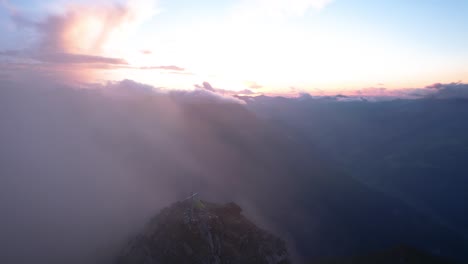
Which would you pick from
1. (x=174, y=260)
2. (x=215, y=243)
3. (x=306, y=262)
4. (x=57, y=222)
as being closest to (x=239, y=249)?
(x=215, y=243)

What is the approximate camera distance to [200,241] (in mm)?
78500

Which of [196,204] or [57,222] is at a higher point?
[196,204]

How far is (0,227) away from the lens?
167875 mm

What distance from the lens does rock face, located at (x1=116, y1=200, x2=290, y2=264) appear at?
253 ft

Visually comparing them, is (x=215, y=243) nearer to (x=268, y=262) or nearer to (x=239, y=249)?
(x=239, y=249)

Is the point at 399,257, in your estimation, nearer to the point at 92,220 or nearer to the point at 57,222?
the point at 92,220

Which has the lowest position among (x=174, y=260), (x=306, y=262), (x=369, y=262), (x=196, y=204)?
(x=306, y=262)

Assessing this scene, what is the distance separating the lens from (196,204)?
298 feet

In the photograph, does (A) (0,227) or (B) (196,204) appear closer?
(B) (196,204)

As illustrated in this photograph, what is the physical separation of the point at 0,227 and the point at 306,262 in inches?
7172

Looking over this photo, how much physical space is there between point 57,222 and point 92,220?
21515mm

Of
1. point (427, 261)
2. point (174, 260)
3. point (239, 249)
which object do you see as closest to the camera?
point (174, 260)

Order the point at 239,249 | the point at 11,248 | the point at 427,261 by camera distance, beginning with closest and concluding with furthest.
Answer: the point at 239,249, the point at 427,261, the point at 11,248

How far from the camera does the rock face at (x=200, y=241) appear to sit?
7700cm
